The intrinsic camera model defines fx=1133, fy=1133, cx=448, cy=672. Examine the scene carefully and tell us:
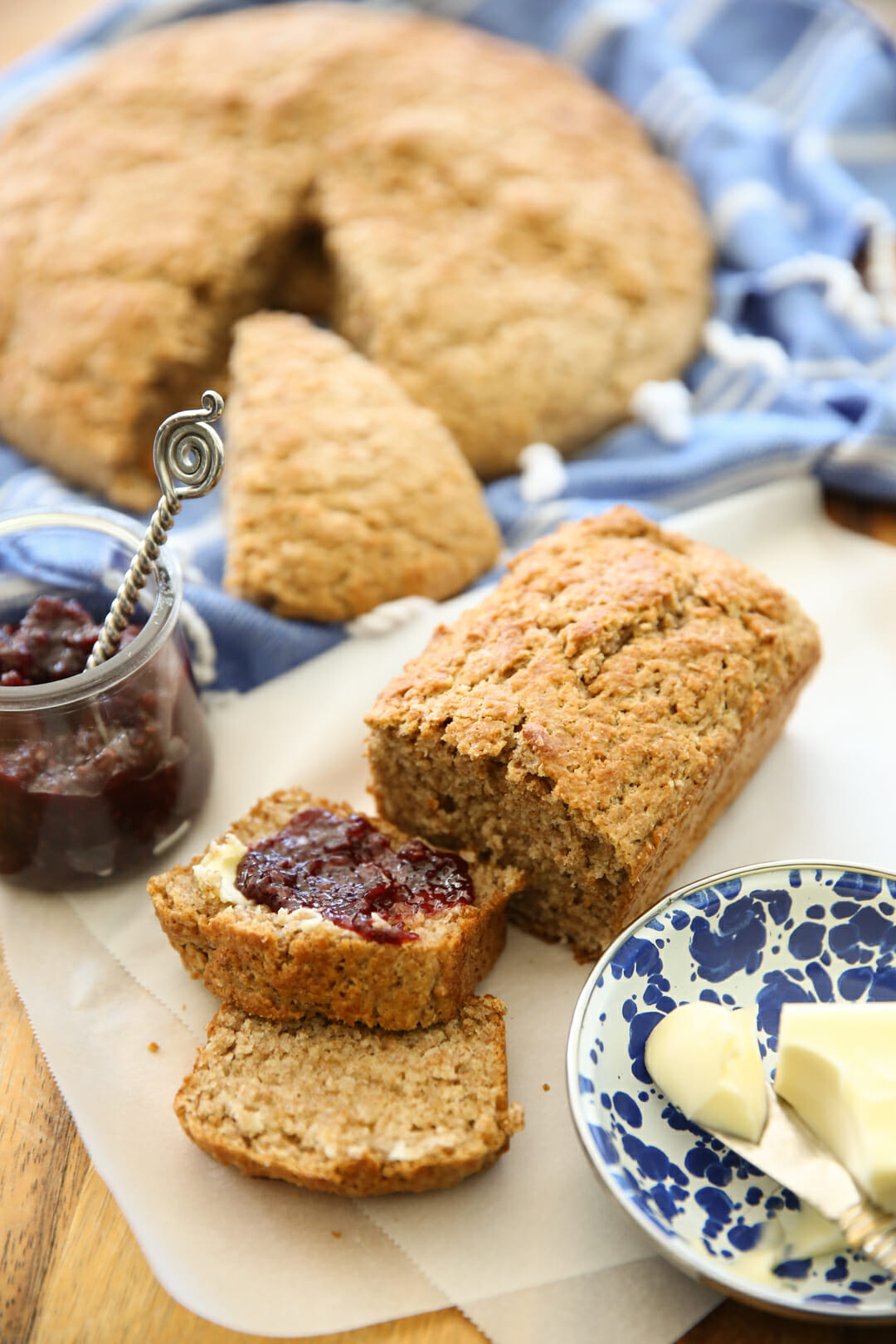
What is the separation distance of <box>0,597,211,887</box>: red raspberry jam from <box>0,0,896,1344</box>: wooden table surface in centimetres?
47

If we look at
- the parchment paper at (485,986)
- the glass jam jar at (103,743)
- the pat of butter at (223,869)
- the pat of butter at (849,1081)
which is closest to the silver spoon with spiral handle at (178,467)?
the glass jam jar at (103,743)

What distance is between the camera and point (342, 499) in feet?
11.3

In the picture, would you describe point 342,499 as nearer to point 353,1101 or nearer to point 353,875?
point 353,875

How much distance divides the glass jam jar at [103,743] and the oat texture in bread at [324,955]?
0.26 metres

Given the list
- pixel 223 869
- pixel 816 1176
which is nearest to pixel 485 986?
pixel 223 869

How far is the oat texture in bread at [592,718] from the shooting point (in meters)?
2.62

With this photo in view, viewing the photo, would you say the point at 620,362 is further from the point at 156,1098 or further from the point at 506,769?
the point at 156,1098

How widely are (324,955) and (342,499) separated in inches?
59.8

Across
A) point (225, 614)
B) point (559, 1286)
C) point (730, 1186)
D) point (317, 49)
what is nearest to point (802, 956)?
point (730, 1186)

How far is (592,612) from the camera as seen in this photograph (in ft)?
9.38

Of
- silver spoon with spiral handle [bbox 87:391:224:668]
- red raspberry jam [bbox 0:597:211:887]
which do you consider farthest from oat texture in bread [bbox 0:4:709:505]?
silver spoon with spiral handle [bbox 87:391:224:668]

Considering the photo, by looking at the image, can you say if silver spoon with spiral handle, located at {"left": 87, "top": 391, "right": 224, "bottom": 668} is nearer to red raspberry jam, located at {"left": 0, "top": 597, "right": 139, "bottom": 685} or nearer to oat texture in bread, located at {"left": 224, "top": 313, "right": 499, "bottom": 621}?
red raspberry jam, located at {"left": 0, "top": 597, "right": 139, "bottom": 685}

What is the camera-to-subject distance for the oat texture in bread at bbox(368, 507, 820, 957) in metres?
2.62

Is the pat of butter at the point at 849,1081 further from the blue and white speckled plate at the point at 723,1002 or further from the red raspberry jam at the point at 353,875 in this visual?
the red raspberry jam at the point at 353,875
